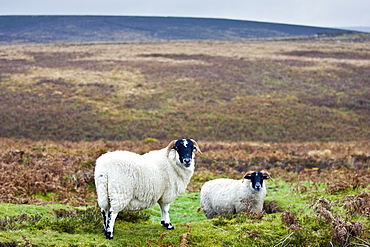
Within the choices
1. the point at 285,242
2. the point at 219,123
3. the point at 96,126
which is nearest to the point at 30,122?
the point at 96,126

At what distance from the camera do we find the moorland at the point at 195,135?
24.4 feet

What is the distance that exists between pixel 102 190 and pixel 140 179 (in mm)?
872

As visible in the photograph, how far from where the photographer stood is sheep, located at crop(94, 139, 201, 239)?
24.1 ft

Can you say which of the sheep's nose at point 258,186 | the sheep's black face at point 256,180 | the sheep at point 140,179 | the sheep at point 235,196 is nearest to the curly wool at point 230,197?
the sheep at point 235,196

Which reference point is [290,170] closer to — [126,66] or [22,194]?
[22,194]

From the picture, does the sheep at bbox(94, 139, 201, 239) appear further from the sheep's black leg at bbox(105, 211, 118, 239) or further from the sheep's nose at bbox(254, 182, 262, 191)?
the sheep's nose at bbox(254, 182, 262, 191)

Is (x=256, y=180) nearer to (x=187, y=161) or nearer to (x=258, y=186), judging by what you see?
(x=258, y=186)

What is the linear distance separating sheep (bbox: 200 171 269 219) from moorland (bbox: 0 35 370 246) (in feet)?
2.01

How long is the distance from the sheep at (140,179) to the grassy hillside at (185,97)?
2303 centimetres

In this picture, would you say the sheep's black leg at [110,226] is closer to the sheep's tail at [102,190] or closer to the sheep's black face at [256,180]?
the sheep's tail at [102,190]

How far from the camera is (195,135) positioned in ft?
111

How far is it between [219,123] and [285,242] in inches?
1195

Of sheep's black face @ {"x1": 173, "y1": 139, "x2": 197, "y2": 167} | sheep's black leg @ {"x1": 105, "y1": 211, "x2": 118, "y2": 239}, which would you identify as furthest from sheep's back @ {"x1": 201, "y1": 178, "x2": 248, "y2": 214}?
sheep's black leg @ {"x1": 105, "y1": 211, "x2": 118, "y2": 239}

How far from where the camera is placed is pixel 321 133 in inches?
1364
